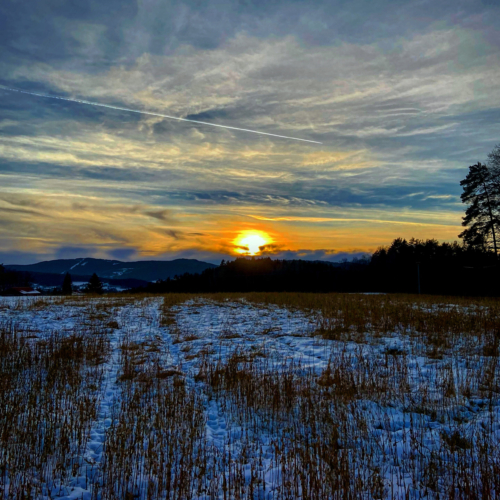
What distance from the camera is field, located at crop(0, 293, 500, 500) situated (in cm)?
404

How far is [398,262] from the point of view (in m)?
63.2

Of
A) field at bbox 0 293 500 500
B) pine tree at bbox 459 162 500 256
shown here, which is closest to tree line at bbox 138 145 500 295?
pine tree at bbox 459 162 500 256

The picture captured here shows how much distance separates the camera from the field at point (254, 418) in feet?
13.3

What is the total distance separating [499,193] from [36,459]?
1594 inches

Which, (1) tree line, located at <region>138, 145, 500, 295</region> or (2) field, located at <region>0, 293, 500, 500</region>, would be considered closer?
(2) field, located at <region>0, 293, 500, 500</region>

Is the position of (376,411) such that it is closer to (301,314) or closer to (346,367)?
(346,367)

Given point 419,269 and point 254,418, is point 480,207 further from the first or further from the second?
point 254,418

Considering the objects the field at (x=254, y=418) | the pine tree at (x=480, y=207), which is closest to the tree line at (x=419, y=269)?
the pine tree at (x=480, y=207)

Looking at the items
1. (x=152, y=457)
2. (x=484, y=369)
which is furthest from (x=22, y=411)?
(x=484, y=369)

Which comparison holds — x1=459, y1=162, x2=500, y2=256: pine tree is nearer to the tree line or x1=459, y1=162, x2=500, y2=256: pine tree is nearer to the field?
the tree line

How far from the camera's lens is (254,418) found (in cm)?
573

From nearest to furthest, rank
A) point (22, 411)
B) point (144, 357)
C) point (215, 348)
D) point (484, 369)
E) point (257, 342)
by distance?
1. point (22, 411)
2. point (484, 369)
3. point (144, 357)
4. point (215, 348)
5. point (257, 342)

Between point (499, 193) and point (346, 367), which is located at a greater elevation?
point (499, 193)

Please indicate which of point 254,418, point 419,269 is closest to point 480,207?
point 419,269
